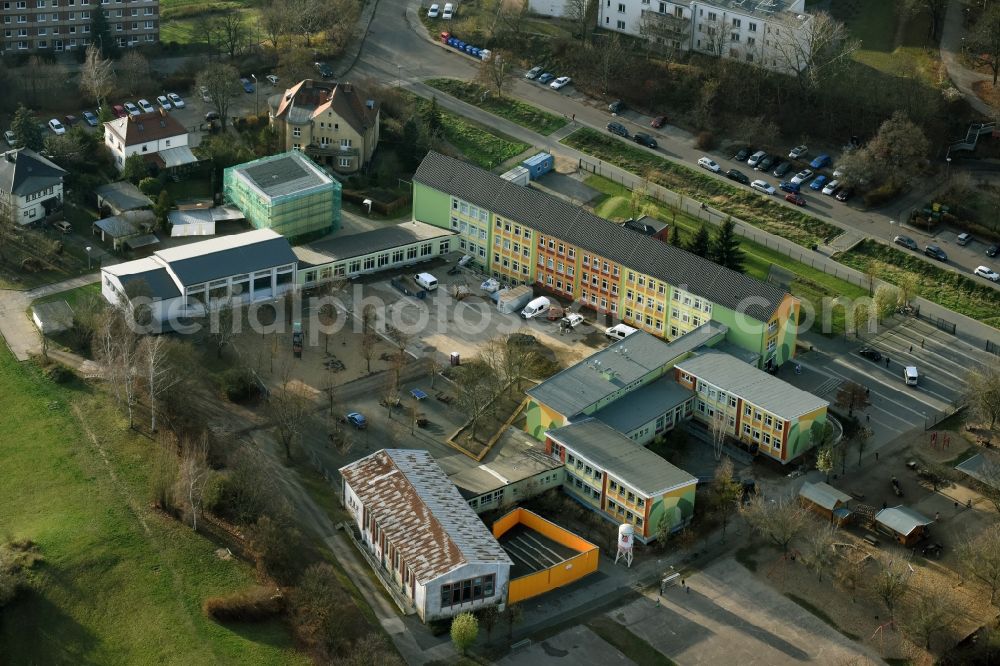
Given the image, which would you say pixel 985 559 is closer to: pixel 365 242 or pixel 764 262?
pixel 764 262

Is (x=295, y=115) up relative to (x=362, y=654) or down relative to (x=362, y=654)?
up

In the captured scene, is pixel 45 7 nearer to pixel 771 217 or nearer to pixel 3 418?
pixel 3 418

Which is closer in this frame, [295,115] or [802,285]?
[802,285]

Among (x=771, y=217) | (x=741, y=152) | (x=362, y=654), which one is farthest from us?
(x=741, y=152)

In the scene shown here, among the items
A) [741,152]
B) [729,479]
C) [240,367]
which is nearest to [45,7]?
[240,367]

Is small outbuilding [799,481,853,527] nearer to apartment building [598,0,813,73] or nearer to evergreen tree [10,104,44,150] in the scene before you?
apartment building [598,0,813,73]

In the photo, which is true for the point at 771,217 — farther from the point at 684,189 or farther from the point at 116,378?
the point at 116,378

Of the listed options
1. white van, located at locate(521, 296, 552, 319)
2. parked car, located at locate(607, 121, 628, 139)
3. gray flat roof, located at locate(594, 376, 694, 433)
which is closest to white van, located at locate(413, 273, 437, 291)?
white van, located at locate(521, 296, 552, 319)

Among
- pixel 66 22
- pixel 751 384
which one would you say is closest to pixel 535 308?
pixel 751 384

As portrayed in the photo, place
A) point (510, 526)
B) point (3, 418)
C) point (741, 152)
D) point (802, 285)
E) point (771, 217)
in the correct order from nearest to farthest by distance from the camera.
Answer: point (510, 526) → point (3, 418) → point (802, 285) → point (771, 217) → point (741, 152)
